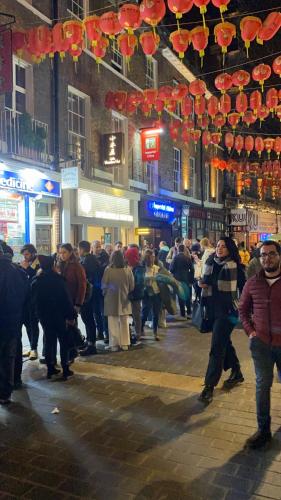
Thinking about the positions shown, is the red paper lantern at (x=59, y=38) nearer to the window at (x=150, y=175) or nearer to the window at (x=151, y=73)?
the window at (x=150, y=175)

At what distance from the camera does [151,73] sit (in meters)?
19.2

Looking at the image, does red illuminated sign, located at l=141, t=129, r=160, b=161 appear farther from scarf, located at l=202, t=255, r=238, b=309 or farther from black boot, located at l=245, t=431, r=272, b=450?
black boot, located at l=245, t=431, r=272, b=450

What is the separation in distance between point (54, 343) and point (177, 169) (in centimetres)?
1743

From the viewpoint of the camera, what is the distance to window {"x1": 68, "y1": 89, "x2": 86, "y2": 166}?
1347cm

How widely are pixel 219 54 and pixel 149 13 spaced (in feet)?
73.4

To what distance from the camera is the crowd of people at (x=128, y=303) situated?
3.84 meters

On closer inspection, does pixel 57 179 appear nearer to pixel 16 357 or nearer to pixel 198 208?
pixel 16 357

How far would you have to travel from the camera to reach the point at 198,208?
958 inches

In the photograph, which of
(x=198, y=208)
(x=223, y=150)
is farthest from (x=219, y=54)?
(x=198, y=208)

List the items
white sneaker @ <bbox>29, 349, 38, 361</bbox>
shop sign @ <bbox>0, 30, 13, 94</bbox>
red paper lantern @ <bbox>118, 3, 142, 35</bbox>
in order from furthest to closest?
1. shop sign @ <bbox>0, 30, 13, 94</bbox>
2. red paper lantern @ <bbox>118, 3, 142, 35</bbox>
3. white sneaker @ <bbox>29, 349, 38, 361</bbox>

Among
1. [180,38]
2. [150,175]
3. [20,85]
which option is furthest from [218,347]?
[150,175]

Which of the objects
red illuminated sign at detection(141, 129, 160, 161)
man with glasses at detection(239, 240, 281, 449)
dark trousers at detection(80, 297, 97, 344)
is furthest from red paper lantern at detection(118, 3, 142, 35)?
red illuminated sign at detection(141, 129, 160, 161)

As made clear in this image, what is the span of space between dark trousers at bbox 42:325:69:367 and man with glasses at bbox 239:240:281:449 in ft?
8.96

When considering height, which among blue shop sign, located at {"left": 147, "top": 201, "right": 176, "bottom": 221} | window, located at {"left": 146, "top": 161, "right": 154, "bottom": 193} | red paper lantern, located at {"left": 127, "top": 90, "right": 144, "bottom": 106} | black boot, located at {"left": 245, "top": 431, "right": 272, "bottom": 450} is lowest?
black boot, located at {"left": 245, "top": 431, "right": 272, "bottom": 450}
